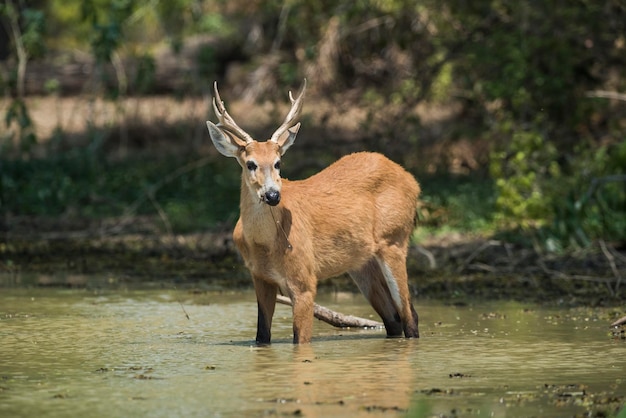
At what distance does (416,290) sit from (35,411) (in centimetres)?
620

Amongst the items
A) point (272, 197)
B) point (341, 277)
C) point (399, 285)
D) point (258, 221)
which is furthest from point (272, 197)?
point (341, 277)

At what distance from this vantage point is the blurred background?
16062 millimetres

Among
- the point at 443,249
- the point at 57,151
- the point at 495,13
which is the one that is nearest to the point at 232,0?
the point at 57,151

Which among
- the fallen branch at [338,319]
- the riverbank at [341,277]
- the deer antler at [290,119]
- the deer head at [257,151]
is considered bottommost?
Answer: the riverbank at [341,277]

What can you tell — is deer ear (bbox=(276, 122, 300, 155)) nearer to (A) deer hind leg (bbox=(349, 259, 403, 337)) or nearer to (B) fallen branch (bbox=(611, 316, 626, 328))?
(A) deer hind leg (bbox=(349, 259, 403, 337))

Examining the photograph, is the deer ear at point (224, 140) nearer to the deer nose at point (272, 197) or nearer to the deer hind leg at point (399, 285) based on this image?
the deer nose at point (272, 197)

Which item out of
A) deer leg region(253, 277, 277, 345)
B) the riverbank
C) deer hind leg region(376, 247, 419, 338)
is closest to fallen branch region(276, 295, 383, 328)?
deer hind leg region(376, 247, 419, 338)

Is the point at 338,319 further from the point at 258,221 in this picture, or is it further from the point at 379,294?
the point at 258,221

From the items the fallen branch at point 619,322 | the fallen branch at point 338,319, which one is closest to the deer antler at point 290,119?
the fallen branch at point 338,319

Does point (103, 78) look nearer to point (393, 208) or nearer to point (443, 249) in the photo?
point (443, 249)

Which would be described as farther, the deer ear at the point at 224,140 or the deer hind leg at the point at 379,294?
the deer hind leg at the point at 379,294

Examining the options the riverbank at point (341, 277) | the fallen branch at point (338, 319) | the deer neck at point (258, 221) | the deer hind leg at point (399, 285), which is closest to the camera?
the deer neck at point (258, 221)

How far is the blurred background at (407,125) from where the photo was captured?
16.1 m

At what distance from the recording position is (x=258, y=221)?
31.7 feet
